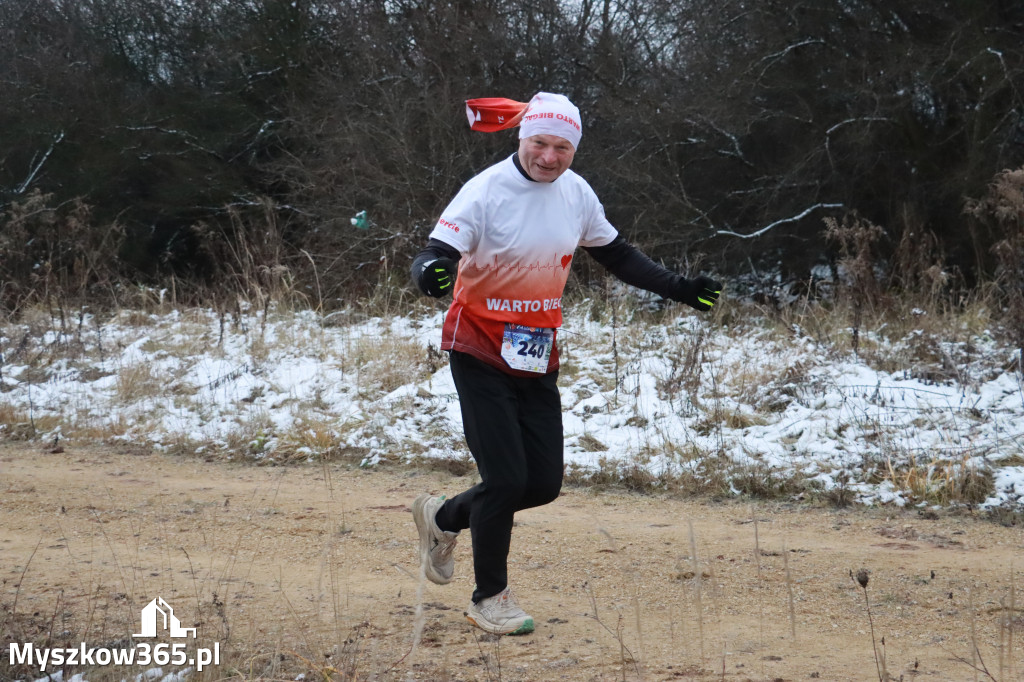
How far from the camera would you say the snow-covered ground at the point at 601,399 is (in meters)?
6.70

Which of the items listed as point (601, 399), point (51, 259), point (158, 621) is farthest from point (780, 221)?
point (158, 621)

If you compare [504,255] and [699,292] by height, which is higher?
[504,255]

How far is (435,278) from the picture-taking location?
139 inches

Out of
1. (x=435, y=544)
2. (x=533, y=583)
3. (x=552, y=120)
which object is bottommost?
(x=533, y=583)

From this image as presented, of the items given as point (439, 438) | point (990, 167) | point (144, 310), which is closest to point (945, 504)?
point (439, 438)

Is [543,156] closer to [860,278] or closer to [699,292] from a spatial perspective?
[699,292]

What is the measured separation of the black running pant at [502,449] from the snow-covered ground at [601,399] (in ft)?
9.24

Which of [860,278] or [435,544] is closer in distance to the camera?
[435,544]

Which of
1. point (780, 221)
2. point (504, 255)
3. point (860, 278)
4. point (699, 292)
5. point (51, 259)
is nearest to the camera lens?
point (504, 255)

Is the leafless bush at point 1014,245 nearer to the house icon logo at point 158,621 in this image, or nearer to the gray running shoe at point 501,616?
the gray running shoe at point 501,616

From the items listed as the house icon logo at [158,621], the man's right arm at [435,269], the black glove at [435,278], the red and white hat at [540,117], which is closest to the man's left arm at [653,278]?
the red and white hat at [540,117]

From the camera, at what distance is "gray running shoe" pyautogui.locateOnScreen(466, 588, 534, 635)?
4.01 metres

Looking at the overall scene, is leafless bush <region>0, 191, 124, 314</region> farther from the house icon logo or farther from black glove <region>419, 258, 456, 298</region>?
black glove <region>419, 258, 456, 298</region>

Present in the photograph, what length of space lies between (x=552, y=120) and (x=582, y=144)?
1028 cm
